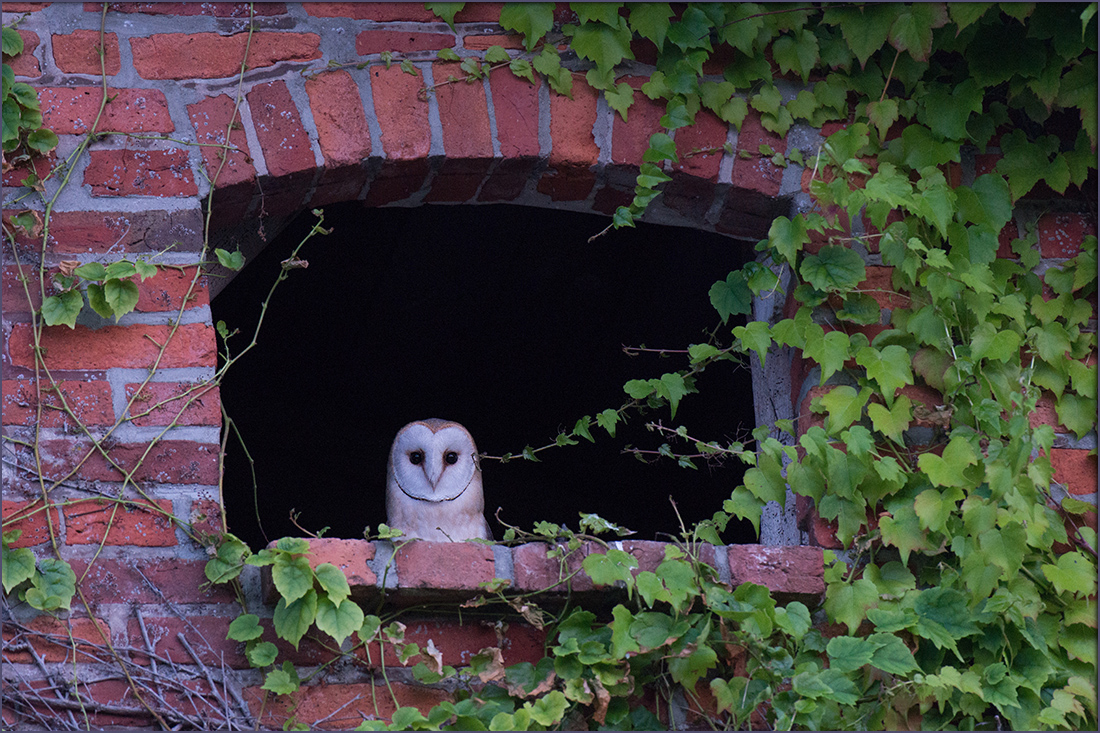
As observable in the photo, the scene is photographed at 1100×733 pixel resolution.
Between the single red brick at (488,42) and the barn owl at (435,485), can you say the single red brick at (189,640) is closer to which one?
the barn owl at (435,485)

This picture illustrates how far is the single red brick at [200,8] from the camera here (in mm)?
2086

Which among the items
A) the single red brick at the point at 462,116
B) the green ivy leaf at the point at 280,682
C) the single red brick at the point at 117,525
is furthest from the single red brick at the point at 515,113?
the green ivy leaf at the point at 280,682

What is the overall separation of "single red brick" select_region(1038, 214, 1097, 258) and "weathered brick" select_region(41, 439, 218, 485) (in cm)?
163

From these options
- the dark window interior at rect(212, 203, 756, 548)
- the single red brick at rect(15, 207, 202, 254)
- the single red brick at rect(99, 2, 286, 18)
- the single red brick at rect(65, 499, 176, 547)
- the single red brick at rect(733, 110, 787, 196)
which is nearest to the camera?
the single red brick at rect(65, 499, 176, 547)

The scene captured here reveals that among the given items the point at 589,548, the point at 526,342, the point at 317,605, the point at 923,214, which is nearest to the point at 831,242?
the point at 923,214

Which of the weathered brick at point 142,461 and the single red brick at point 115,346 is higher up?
the single red brick at point 115,346

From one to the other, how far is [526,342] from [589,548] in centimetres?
229

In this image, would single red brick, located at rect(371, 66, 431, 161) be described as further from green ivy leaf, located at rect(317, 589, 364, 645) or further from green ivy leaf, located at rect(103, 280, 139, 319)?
green ivy leaf, located at rect(317, 589, 364, 645)

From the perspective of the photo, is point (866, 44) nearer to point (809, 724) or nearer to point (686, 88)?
point (686, 88)

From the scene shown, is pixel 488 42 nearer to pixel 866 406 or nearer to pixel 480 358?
pixel 866 406

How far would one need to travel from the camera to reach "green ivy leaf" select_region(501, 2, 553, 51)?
7.05 ft

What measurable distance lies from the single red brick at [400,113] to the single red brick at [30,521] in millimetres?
865

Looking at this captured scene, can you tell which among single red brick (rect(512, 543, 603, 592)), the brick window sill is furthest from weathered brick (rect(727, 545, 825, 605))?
single red brick (rect(512, 543, 603, 592))

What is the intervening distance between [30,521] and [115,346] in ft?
1.07
